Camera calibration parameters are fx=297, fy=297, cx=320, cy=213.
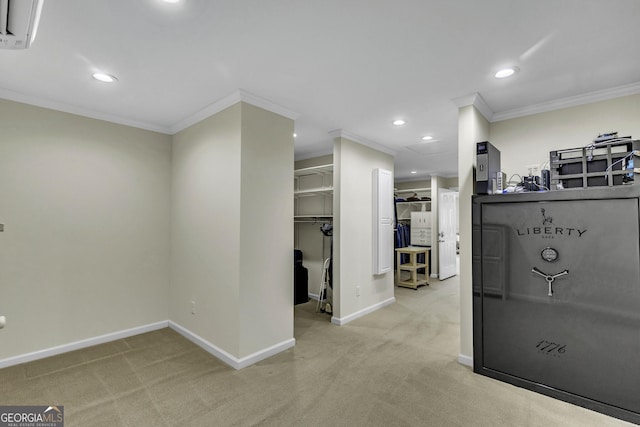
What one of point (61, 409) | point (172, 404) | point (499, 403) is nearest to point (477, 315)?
point (499, 403)

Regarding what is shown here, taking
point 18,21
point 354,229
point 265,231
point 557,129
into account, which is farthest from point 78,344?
Result: point 557,129

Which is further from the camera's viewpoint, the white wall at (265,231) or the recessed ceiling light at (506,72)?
the white wall at (265,231)

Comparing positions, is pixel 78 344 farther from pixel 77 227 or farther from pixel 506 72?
pixel 506 72

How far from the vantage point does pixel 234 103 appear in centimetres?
286

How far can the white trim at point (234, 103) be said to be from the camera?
2785 mm

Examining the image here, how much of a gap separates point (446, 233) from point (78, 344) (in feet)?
22.5

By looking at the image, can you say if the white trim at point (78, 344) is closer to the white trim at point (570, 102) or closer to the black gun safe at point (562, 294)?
the black gun safe at point (562, 294)

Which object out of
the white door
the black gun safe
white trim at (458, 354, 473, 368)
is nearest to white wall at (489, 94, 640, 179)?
the black gun safe

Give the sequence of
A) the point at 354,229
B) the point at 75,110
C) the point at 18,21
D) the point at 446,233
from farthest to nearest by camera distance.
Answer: the point at 446,233, the point at 354,229, the point at 75,110, the point at 18,21

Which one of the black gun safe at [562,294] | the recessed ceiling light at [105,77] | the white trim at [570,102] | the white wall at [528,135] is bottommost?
the black gun safe at [562,294]

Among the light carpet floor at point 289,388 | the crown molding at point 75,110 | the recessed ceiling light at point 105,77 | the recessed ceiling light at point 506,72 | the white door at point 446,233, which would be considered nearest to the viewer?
the light carpet floor at point 289,388

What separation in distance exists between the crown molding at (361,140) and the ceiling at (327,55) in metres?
0.63

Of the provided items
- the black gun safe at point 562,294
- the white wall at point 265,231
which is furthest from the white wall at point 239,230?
the black gun safe at point 562,294

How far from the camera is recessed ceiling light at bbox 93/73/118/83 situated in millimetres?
2430
